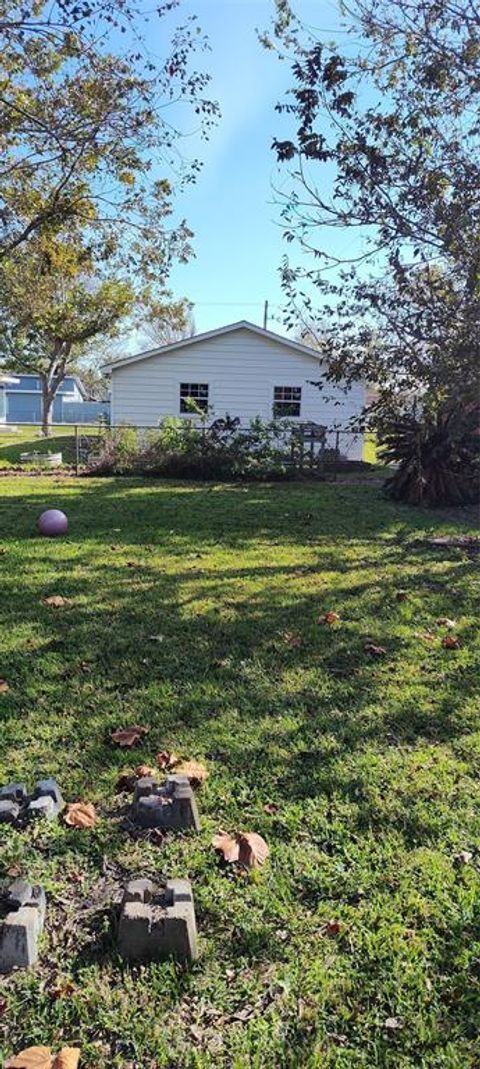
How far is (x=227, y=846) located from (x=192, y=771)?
0.48 metres

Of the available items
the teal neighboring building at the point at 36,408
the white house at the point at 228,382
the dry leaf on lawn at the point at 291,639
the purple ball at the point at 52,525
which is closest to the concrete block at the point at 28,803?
the dry leaf on lawn at the point at 291,639

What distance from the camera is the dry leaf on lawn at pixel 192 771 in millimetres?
2793

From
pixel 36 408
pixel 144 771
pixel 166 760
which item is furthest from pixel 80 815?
pixel 36 408

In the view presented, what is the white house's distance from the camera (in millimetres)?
19516

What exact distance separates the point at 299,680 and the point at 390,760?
0.91m

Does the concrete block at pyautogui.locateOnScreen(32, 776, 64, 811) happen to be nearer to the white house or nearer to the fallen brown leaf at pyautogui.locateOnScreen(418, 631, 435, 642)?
the fallen brown leaf at pyautogui.locateOnScreen(418, 631, 435, 642)

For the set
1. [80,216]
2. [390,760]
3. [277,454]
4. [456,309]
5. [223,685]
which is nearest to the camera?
[390,760]

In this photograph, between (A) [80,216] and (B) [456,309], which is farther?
(A) [80,216]

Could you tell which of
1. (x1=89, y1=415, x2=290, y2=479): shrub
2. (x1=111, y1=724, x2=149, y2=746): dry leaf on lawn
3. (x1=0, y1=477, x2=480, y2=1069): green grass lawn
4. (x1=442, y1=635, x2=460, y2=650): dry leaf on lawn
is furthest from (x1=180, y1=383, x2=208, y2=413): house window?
(x1=111, y1=724, x2=149, y2=746): dry leaf on lawn

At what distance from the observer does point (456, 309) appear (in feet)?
19.6

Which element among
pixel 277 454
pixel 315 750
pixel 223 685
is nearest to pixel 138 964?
pixel 315 750

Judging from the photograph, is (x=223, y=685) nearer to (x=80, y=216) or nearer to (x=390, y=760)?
(x=390, y=760)

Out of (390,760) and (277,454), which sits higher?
(277,454)

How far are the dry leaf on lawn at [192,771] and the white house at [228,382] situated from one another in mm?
17045
